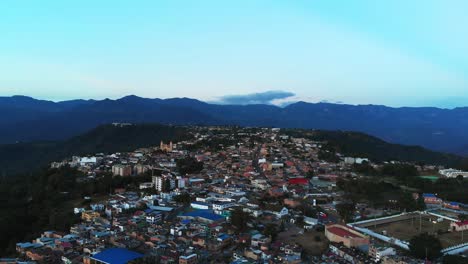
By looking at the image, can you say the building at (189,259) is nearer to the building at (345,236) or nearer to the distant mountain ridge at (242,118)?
the building at (345,236)

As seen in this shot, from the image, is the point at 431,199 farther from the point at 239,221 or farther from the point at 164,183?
the point at 164,183

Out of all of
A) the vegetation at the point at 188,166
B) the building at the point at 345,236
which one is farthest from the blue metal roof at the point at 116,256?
the vegetation at the point at 188,166

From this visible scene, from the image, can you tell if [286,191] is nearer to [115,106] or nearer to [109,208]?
[109,208]

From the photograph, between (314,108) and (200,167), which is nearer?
(200,167)

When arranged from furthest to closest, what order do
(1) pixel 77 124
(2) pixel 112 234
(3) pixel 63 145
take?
1. (1) pixel 77 124
2. (3) pixel 63 145
3. (2) pixel 112 234

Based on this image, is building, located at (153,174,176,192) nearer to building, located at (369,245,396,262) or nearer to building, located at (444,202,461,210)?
building, located at (369,245,396,262)

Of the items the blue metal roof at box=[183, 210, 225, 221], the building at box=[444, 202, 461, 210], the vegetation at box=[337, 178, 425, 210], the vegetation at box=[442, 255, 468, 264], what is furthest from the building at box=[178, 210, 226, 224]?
the building at box=[444, 202, 461, 210]

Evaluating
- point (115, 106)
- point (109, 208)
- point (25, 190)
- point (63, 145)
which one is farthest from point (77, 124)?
point (109, 208)
